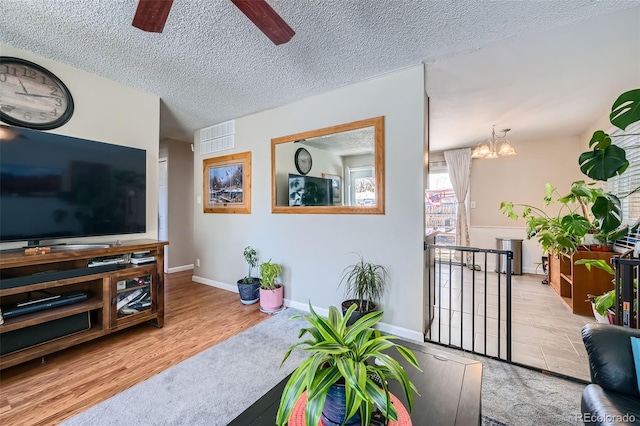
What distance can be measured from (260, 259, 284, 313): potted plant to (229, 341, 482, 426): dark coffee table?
1900 mm

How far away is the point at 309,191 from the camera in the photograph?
3.08 meters

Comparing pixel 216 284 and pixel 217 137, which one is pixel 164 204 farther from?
pixel 216 284

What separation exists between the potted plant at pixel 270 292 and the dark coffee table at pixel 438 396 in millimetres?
1900

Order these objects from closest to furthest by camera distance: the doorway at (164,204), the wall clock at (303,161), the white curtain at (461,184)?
1. the wall clock at (303,161)
2. the doorway at (164,204)
3. the white curtain at (461,184)

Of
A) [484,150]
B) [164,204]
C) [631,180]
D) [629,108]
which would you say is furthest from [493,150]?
[164,204]

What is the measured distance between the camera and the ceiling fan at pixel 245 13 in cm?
113

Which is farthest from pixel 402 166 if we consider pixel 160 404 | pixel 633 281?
pixel 160 404

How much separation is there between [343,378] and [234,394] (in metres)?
1.21

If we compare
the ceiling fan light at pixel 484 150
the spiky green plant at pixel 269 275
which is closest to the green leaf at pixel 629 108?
the ceiling fan light at pixel 484 150

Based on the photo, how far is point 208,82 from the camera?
271 centimetres

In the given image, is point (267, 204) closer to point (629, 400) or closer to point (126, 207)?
point (126, 207)

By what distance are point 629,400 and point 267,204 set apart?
3.23 meters

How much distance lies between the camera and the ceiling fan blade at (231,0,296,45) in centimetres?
114

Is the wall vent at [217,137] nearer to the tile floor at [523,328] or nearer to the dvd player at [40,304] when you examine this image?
the dvd player at [40,304]
